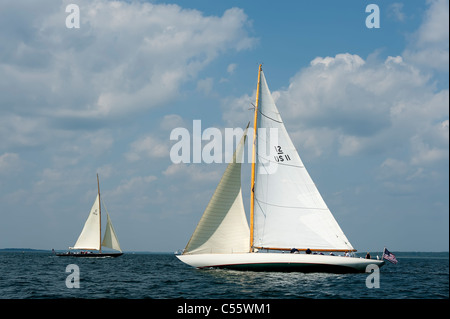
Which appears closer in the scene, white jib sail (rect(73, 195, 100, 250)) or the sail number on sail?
the sail number on sail

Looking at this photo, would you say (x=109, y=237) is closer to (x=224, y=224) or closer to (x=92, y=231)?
(x=92, y=231)

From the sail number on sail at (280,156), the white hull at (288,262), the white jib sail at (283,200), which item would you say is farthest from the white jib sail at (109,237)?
the sail number on sail at (280,156)

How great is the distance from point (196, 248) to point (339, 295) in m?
15.4

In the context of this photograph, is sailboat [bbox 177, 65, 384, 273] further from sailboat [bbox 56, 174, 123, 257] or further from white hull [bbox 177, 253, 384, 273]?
sailboat [bbox 56, 174, 123, 257]

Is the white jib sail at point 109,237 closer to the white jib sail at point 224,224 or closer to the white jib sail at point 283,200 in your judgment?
the white jib sail at point 224,224

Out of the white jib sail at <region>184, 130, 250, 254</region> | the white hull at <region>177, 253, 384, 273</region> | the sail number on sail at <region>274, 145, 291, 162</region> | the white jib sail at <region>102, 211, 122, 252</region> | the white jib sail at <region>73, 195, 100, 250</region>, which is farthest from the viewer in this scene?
the white jib sail at <region>73, 195, 100, 250</region>

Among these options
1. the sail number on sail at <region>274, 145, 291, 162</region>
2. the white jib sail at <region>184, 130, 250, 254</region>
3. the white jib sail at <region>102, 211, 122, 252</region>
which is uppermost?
the sail number on sail at <region>274, 145, 291, 162</region>

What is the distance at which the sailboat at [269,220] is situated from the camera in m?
38.1

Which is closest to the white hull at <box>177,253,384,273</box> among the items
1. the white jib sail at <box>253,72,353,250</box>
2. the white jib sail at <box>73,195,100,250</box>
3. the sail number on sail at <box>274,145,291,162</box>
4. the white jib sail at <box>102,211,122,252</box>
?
the white jib sail at <box>253,72,353,250</box>

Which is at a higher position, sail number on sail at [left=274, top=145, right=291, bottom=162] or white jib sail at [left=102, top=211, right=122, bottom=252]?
sail number on sail at [left=274, top=145, right=291, bottom=162]

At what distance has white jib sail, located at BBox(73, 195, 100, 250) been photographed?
3521 inches

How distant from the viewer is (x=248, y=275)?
36.3 metres

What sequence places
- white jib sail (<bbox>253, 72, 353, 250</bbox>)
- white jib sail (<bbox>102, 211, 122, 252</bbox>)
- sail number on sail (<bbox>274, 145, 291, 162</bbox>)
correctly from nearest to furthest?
white jib sail (<bbox>253, 72, 353, 250</bbox>) → sail number on sail (<bbox>274, 145, 291, 162</bbox>) → white jib sail (<bbox>102, 211, 122, 252</bbox>)
